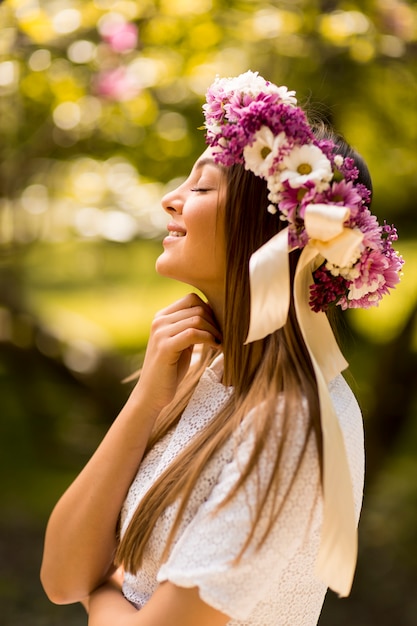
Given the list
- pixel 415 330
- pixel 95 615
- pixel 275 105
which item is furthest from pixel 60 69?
pixel 95 615

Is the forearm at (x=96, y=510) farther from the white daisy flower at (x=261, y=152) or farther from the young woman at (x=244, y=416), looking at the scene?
the white daisy flower at (x=261, y=152)

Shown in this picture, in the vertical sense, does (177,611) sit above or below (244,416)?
below

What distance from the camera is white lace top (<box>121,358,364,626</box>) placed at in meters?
1.56

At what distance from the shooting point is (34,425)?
20.2 ft

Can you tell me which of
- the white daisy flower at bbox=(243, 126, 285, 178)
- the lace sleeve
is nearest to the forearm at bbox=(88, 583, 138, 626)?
the lace sleeve

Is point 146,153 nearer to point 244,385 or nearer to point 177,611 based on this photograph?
point 244,385

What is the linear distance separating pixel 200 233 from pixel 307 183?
29cm

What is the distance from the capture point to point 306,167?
1.70 meters

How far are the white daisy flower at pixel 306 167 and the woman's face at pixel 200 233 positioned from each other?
191mm

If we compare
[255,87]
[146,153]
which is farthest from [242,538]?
[146,153]

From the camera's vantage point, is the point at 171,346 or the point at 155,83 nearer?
the point at 171,346

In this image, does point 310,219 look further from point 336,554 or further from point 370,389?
point 370,389

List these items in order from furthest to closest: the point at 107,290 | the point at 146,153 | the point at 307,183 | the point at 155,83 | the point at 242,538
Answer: the point at 107,290 < the point at 146,153 < the point at 155,83 < the point at 307,183 < the point at 242,538

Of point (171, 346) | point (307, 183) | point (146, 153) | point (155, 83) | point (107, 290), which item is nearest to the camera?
point (307, 183)
